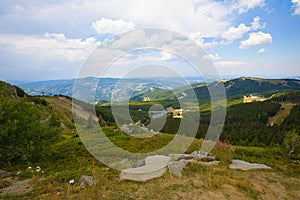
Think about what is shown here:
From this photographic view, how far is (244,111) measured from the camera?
181 m

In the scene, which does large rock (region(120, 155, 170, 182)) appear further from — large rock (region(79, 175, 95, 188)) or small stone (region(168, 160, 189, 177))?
large rock (region(79, 175, 95, 188))

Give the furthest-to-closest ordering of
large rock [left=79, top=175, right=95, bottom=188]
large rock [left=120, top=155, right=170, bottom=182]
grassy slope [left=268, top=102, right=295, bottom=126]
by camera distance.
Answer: grassy slope [left=268, top=102, right=295, bottom=126] → large rock [left=120, top=155, right=170, bottom=182] → large rock [left=79, top=175, right=95, bottom=188]

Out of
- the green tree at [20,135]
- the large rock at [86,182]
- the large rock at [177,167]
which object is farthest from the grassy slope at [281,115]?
the large rock at [86,182]

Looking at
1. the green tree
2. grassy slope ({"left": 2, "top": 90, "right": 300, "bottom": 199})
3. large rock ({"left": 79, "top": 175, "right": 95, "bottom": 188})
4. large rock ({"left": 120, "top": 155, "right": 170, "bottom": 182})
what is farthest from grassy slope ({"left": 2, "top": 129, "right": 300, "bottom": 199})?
the green tree

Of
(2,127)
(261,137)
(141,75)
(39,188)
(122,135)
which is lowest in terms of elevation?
(261,137)

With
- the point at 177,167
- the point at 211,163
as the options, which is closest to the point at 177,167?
the point at 177,167

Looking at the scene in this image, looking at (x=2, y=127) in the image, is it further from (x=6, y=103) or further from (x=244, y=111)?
(x=244, y=111)

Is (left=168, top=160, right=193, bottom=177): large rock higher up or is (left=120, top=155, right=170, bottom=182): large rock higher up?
(left=168, top=160, right=193, bottom=177): large rock

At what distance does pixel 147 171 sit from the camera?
13.4m

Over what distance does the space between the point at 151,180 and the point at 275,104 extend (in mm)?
196338

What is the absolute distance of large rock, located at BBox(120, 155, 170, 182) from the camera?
12.2 meters

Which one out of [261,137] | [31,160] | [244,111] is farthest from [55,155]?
[244,111]

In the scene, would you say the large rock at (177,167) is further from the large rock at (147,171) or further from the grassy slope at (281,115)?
the grassy slope at (281,115)

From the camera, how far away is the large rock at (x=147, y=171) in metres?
12.2
